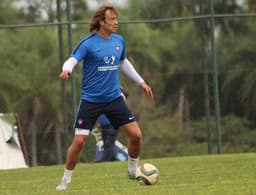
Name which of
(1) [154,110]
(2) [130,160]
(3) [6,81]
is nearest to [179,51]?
(1) [154,110]

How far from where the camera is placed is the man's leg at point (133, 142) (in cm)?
1059

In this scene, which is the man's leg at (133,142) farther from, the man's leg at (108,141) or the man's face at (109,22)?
the man's leg at (108,141)

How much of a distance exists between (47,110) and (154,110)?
225 cm

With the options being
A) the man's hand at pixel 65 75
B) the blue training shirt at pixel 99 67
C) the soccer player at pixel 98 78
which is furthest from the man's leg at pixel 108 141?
the man's hand at pixel 65 75

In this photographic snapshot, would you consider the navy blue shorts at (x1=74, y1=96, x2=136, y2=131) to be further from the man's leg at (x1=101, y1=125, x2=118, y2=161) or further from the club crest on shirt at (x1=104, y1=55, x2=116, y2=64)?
the man's leg at (x1=101, y1=125, x2=118, y2=161)

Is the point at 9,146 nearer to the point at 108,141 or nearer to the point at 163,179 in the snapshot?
the point at 108,141

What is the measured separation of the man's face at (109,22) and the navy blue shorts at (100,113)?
76 centimetres

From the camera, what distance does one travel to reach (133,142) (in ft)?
35.2

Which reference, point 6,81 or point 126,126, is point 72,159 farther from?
point 6,81

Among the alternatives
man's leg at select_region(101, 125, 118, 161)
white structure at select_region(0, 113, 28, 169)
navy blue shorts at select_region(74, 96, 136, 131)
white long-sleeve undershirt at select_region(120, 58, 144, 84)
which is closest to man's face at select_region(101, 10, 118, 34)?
white long-sleeve undershirt at select_region(120, 58, 144, 84)

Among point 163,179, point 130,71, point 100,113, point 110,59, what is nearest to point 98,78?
point 110,59

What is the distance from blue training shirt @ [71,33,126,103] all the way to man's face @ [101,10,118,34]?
0.12 metres

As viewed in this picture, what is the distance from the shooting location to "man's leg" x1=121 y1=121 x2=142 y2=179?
10.6 m

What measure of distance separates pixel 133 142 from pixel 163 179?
1.34 metres
